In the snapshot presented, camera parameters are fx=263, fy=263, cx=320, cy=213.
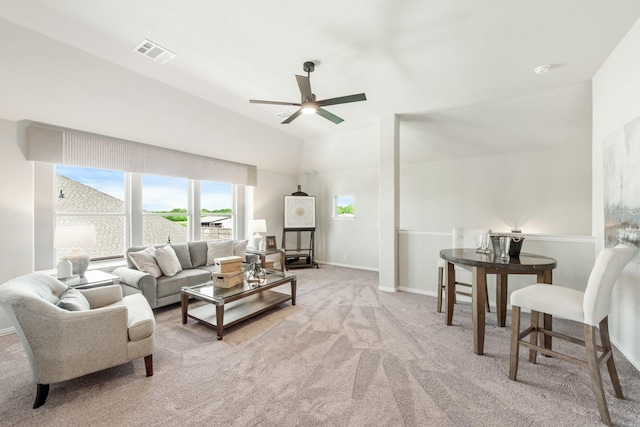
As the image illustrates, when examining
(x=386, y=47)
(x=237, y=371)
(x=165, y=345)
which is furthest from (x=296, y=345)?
(x=386, y=47)

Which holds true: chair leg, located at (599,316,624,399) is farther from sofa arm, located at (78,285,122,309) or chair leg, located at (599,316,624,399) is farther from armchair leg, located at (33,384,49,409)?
sofa arm, located at (78,285,122,309)

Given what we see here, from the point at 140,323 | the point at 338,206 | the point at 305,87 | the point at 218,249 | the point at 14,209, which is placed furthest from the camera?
the point at 338,206

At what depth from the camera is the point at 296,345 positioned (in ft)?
8.27

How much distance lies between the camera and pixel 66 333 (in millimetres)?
1775

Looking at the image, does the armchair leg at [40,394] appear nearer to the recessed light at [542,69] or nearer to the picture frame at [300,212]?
the picture frame at [300,212]

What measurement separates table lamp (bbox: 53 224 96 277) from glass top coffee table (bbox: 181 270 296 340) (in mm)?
1183

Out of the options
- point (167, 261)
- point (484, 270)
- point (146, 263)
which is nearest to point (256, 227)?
point (167, 261)

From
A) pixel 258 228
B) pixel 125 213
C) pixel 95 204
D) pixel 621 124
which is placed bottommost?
pixel 258 228

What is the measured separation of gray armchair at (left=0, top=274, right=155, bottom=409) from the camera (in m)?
1.69

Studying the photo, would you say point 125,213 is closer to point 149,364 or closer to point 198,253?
point 198,253

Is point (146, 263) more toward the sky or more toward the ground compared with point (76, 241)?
more toward the ground

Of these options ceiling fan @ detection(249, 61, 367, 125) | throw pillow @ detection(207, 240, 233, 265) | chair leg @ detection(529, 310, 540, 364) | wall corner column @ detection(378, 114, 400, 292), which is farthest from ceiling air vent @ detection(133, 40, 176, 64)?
chair leg @ detection(529, 310, 540, 364)

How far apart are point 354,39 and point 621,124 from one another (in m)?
2.57

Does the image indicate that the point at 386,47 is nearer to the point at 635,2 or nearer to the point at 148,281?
the point at 635,2
